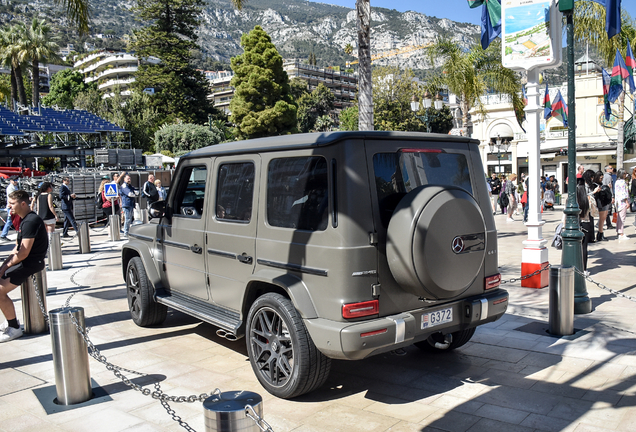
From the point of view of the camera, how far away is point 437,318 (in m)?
4.32

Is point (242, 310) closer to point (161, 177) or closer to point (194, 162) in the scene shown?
point (194, 162)

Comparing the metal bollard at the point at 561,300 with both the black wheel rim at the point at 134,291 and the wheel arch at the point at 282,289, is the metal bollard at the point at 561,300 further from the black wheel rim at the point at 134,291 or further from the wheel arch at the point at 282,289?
the black wheel rim at the point at 134,291

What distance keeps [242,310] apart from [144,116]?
51972 millimetres

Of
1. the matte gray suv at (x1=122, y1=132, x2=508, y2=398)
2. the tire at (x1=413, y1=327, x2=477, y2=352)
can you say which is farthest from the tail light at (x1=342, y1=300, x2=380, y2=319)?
the tire at (x1=413, y1=327, x2=477, y2=352)

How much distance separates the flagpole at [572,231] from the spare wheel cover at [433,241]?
10.4 ft

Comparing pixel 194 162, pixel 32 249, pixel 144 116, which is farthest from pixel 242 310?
pixel 144 116

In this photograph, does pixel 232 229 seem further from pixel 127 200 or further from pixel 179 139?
pixel 179 139

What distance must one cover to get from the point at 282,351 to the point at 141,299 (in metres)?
2.83

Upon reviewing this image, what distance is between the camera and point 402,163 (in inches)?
168

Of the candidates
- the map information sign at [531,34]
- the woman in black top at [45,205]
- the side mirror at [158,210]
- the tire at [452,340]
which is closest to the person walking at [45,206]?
the woman in black top at [45,205]

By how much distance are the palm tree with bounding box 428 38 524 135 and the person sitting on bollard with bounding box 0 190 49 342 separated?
15.7m

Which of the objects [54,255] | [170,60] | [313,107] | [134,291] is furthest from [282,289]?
[313,107]

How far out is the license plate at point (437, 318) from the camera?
13.9ft

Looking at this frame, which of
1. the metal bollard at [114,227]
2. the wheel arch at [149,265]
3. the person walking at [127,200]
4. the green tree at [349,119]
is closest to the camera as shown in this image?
the wheel arch at [149,265]
